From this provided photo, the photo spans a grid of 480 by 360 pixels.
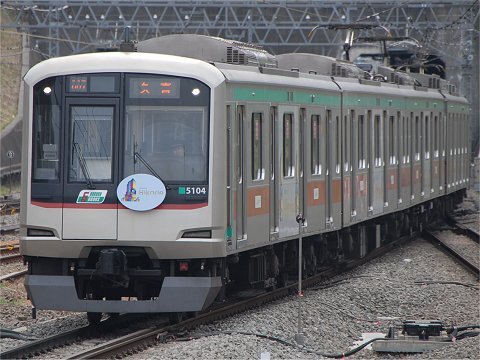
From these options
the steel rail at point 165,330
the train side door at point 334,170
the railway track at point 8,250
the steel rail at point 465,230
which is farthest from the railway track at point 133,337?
the steel rail at point 465,230

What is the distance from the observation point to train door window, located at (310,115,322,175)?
650 inches

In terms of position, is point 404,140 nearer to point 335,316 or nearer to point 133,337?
point 335,316

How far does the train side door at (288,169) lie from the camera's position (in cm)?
1493

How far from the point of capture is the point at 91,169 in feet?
40.9

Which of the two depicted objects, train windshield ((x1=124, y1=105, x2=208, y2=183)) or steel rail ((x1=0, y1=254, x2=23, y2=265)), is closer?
train windshield ((x1=124, y1=105, x2=208, y2=183))

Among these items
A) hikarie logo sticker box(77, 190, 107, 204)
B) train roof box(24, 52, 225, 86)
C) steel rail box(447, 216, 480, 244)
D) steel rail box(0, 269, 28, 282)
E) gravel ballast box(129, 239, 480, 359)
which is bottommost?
gravel ballast box(129, 239, 480, 359)

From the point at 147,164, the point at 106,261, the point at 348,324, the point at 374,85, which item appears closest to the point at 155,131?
the point at 147,164

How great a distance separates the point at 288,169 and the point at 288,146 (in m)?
0.29

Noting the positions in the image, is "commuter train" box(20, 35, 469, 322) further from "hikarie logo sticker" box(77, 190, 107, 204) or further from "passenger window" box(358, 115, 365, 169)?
"passenger window" box(358, 115, 365, 169)

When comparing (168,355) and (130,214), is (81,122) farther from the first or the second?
(168,355)

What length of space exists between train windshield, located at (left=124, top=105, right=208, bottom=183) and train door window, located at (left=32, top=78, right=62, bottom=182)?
694 mm

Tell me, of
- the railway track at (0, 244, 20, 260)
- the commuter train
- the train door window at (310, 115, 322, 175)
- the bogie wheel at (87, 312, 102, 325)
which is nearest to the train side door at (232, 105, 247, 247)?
the commuter train

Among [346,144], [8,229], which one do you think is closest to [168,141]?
[346,144]

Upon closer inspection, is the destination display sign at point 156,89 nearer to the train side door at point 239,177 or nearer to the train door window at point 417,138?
the train side door at point 239,177
